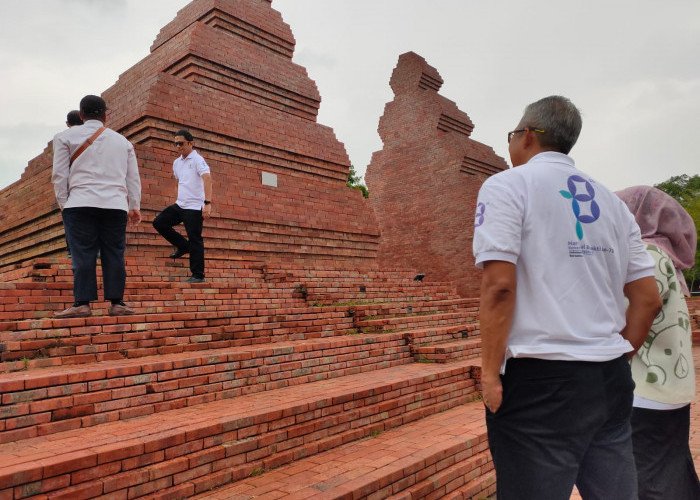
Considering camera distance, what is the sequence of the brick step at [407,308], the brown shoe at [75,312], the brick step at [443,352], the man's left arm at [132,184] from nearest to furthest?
the brown shoe at [75,312] < the man's left arm at [132,184] < the brick step at [443,352] < the brick step at [407,308]

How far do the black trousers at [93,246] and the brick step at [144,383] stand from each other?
1.98 ft

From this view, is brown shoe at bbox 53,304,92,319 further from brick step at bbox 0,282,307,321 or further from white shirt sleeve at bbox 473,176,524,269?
white shirt sleeve at bbox 473,176,524,269

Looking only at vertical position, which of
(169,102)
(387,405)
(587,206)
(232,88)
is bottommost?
(387,405)

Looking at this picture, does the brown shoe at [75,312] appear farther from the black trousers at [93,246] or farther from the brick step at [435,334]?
the brick step at [435,334]

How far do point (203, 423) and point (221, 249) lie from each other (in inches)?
196

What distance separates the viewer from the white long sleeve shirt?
4.00 meters

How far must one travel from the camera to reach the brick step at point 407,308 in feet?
20.6

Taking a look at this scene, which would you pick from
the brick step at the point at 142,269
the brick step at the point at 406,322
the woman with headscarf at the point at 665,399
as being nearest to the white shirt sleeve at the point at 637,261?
the woman with headscarf at the point at 665,399

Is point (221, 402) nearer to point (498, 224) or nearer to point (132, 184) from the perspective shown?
point (132, 184)

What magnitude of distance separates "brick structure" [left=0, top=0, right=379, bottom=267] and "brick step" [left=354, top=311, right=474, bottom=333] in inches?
101

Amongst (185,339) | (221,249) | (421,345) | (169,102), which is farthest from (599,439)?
(169,102)

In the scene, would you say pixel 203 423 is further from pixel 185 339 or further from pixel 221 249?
pixel 221 249

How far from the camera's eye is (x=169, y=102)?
25.6 feet

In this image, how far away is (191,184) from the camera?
569cm
